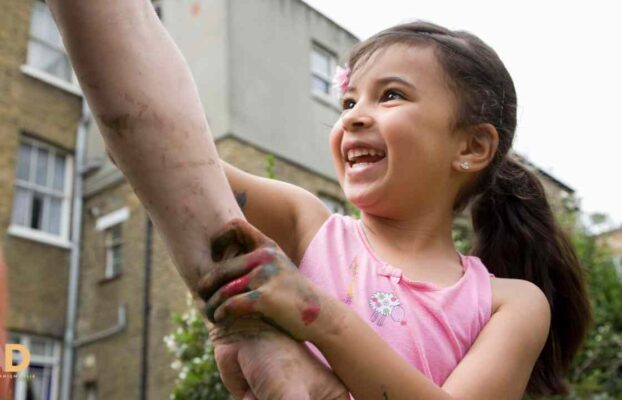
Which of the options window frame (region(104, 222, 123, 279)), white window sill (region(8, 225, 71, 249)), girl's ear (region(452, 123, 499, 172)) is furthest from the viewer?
window frame (region(104, 222, 123, 279))

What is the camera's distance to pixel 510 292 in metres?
1.65

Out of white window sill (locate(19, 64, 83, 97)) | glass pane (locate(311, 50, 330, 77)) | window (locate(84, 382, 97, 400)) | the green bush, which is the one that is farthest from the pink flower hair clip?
glass pane (locate(311, 50, 330, 77))

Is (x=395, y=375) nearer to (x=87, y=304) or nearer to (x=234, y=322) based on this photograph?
(x=234, y=322)

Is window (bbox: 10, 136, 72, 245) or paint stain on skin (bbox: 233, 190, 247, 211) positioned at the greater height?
window (bbox: 10, 136, 72, 245)

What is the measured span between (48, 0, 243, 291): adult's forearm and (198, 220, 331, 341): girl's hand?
0.04m

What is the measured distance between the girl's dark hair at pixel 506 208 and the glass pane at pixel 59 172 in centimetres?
1221

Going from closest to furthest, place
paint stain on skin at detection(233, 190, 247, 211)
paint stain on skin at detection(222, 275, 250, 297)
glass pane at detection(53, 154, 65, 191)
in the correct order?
1. paint stain on skin at detection(222, 275, 250, 297)
2. paint stain on skin at detection(233, 190, 247, 211)
3. glass pane at detection(53, 154, 65, 191)

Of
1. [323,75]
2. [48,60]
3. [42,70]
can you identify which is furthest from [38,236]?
[323,75]

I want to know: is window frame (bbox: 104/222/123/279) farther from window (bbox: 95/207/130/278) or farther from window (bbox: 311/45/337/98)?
window (bbox: 311/45/337/98)

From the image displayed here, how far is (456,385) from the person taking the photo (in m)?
1.37

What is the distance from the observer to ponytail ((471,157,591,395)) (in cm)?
198

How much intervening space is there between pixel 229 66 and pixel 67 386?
5738 mm

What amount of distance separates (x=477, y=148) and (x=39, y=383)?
12119 millimetres

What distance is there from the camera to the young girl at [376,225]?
115 cm
